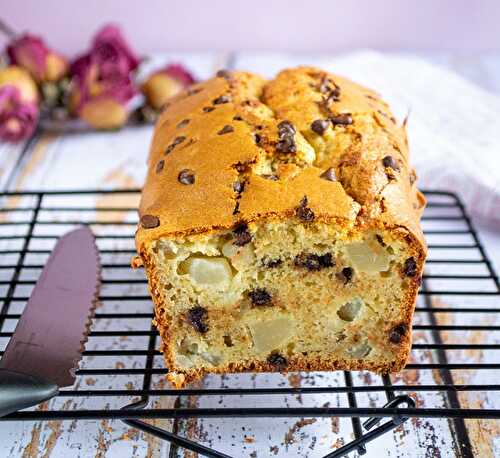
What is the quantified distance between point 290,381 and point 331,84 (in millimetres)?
903

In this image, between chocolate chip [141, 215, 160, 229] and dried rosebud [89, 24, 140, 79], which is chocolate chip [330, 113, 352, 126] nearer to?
chocolate chip [141, 215, 160, 229]

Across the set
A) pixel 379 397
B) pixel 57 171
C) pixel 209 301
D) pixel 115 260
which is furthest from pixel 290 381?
pixel 57 171

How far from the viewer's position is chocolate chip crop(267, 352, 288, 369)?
200 cm

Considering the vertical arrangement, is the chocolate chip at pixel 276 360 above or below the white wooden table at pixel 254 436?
above

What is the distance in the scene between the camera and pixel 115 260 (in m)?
2.59

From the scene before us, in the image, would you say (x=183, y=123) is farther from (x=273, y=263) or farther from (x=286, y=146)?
(x=273, y=263)

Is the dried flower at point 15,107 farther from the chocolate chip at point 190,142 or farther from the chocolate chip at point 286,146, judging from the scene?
the chocolate chip at point 286,146

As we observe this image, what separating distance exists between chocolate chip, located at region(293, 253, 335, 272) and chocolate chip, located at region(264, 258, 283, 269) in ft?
0.12

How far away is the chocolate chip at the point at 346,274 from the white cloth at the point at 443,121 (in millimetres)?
752

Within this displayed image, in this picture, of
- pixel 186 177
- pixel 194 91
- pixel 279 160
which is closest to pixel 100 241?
pixel 194 91

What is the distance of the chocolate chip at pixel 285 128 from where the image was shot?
6.70 ft

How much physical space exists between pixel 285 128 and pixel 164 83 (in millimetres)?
1476

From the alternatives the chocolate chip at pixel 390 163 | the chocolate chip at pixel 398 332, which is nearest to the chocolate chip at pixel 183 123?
the chocolate chip at pixel 390 163

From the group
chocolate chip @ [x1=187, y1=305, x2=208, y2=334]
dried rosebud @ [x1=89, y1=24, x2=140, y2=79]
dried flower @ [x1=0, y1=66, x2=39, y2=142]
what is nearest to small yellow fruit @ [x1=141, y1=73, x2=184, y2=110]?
dried rosebud @ [x1=89, y1=24, x2=140, y2=79]
